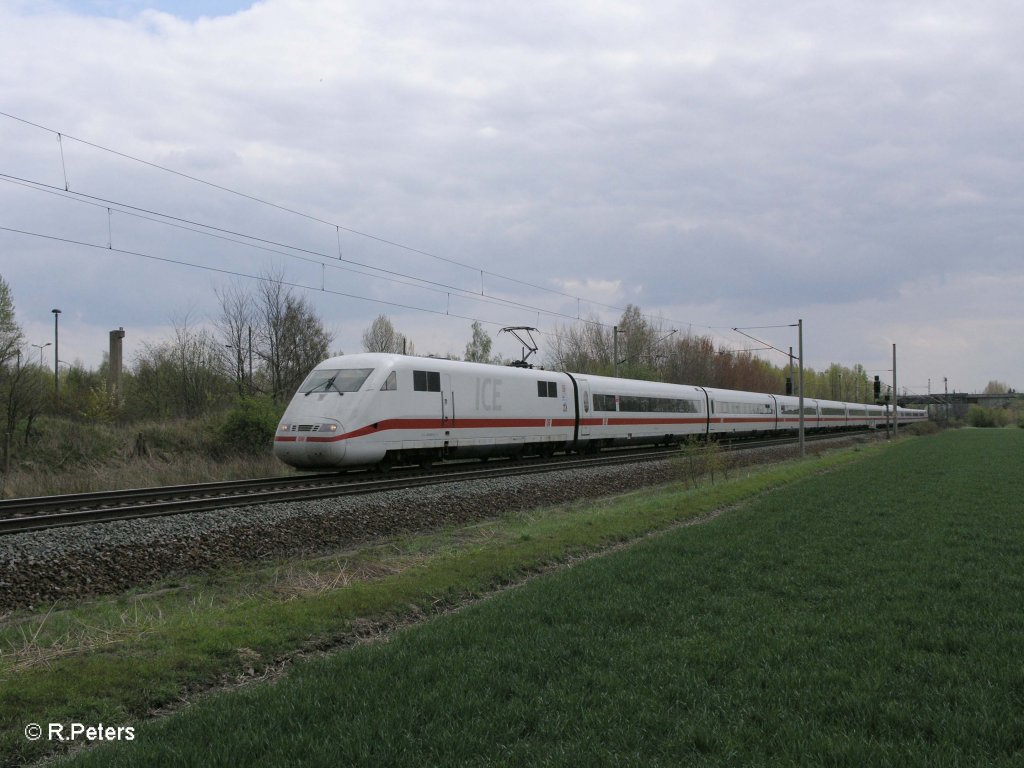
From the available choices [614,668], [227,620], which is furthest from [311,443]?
[614,668]

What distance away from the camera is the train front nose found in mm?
17672

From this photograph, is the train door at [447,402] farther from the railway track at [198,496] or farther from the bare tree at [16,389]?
the bare tree at [16,389]

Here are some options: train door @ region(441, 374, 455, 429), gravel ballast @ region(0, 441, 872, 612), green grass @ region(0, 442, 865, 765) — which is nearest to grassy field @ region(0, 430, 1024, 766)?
green grass @ region(0, 442, 865, 765)

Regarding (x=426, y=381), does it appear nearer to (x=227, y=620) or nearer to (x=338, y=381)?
(x=338, y=381)

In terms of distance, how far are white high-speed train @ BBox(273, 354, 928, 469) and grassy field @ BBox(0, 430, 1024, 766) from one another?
8204 mm

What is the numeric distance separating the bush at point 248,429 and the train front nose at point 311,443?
890 cm

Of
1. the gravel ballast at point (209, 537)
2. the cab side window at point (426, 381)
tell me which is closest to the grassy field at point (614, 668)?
the gravel ballast at point (209, 537)

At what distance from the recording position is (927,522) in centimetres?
1258

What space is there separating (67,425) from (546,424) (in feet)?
57.9

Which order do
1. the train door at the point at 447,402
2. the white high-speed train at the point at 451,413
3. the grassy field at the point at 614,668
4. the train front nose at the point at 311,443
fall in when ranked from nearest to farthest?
the grassy field at the point at 614,668
the train front nose at the point at 311,443
the white high-speed train at the point at 451,413
the train door at the point at 447,402

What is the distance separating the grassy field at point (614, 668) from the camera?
161 inches

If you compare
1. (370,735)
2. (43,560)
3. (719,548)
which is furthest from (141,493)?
(370,735)

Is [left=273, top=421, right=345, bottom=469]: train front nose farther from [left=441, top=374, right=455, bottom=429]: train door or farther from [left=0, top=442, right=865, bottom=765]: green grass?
[left=0, top=442, right=865, bottom=765]: green grass

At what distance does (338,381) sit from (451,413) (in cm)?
370
